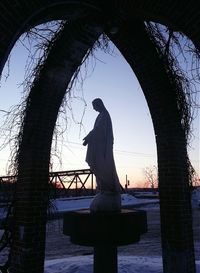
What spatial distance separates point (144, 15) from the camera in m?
4.03

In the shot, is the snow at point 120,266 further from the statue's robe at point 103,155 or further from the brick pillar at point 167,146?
the statue's robe at point 103,155

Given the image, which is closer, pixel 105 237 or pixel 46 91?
pixel 105 237

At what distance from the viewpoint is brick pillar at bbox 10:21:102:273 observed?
14.5ft

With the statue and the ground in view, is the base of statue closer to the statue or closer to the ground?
the statue

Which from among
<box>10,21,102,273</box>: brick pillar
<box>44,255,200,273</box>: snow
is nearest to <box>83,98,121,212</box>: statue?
<box>10,21,102,273</box>: brick pillar

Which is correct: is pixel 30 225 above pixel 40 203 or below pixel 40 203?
below

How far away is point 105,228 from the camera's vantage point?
4074mm

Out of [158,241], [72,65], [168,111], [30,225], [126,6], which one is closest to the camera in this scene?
[126,6]

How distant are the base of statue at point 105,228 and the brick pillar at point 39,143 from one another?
0.49 meters

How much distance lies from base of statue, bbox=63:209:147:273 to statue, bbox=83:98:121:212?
260 mm

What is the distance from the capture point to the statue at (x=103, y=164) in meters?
4.52

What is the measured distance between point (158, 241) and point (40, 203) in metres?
7.18

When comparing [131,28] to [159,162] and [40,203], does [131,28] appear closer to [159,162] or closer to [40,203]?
[159,162]

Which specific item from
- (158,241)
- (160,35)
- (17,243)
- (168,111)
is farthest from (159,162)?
(158,241)
